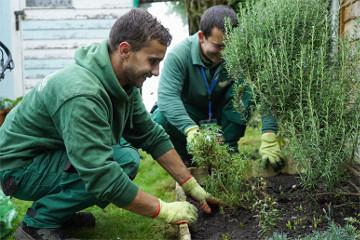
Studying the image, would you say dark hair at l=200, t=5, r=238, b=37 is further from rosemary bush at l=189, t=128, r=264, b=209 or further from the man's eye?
the man's eye

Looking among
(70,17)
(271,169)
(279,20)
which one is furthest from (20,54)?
(279,20)

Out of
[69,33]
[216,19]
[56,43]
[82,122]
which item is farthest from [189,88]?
[56,43]

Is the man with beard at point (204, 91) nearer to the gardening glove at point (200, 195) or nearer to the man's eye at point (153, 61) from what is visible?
the gardening glove at point (200, 195)

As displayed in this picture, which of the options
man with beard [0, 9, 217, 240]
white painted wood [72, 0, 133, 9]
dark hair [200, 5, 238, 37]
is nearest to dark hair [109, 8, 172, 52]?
man with beard [0, 9, 217, 240]

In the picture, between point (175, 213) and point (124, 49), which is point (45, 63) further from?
point (175, 213)

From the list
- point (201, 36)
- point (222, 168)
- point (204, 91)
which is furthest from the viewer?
point (204, 91)

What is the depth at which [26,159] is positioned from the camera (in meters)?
2.76

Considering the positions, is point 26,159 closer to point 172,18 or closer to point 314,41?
point 314,41

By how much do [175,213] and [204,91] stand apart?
1.59m

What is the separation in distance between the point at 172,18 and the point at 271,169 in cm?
434

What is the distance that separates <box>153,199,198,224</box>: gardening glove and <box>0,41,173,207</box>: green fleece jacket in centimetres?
24

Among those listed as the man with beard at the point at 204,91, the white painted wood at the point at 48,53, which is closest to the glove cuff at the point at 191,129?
the man with beard at the point at 204,91

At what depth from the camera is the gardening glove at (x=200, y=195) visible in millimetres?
3008

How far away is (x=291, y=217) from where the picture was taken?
2.71 metres
